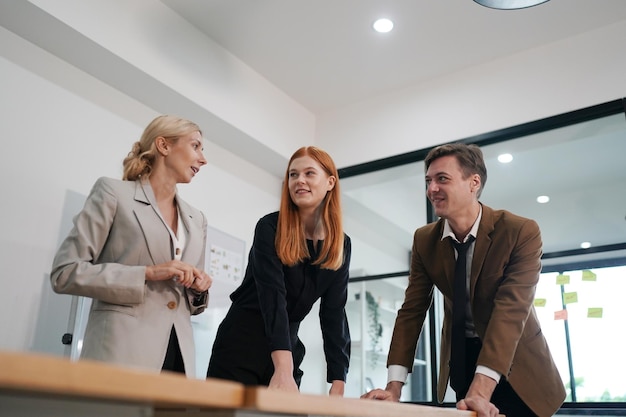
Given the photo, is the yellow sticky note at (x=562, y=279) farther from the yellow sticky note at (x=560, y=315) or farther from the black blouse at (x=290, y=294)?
the black blouse at (x=290, y=294)

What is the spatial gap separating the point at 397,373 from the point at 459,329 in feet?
0.74

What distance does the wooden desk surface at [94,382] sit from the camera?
45cm

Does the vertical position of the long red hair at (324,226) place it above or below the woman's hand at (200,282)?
above

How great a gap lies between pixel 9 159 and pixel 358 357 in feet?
7.82

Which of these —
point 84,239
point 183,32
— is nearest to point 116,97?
point 183,32

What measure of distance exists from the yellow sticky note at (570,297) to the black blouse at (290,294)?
1.78 m

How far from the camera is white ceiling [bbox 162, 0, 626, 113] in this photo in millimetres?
3238

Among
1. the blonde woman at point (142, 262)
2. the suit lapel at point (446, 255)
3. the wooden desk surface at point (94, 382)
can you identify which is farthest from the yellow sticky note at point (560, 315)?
the wooden desk surface at point (94, 382)

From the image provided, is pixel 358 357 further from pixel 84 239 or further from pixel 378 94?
pixel 84 239

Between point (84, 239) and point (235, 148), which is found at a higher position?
point (235, 148)

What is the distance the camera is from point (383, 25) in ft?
11.2

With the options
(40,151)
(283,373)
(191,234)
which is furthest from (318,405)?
(40,151)

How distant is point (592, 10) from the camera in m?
3.19

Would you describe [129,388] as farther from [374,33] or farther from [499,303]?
[374,33]
